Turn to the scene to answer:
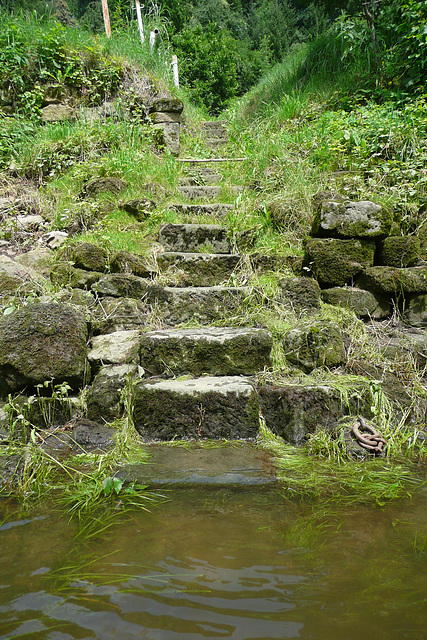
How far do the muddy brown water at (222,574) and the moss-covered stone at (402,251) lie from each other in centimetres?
210

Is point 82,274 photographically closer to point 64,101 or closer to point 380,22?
point 64,101

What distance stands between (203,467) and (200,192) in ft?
12.1

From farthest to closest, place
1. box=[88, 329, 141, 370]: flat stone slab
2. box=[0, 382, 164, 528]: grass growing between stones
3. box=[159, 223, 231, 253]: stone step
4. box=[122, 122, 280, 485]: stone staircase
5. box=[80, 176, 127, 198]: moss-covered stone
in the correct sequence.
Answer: box=[80, 176, 127, 198]: moss-covered stone → box=[159, 223, 231, 253]: stone step → box=[88, 329, 141, 370]: flat stone slab → box=[122, 122, 280, 485]: stone staircase → box=[0, 382, 164, 528]: grass growing between stones

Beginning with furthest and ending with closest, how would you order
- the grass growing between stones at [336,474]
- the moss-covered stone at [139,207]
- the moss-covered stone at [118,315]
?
1. the moss-covered stone at [139,207]
2. the moss-covered stone at [118,315]
3. the grass growing between stones at [336,474]

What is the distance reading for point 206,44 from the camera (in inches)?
559

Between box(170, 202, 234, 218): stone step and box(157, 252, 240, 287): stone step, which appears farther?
box(170, 202, 234, 218): stone step

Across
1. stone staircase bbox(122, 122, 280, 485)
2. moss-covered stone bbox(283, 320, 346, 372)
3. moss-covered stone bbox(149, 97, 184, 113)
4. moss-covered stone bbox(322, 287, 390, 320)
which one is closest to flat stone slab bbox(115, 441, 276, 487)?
stone staircase bbox(122, 122, 280, 485)

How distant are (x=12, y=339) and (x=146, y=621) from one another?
180cm

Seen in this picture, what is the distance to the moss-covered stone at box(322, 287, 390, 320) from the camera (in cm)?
313

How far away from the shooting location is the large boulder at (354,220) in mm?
3252

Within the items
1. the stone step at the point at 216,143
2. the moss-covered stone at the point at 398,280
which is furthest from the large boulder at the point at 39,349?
the stone step at the point at 216,143

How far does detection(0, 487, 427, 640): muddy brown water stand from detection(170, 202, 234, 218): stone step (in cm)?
327

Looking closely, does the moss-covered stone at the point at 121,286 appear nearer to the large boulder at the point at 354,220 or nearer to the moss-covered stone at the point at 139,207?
the moss-covered stone at the point at 139,207

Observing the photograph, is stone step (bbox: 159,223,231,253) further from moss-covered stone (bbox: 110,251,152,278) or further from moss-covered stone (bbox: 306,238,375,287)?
moss-covered stone (bbox: 306,238,375,287)
